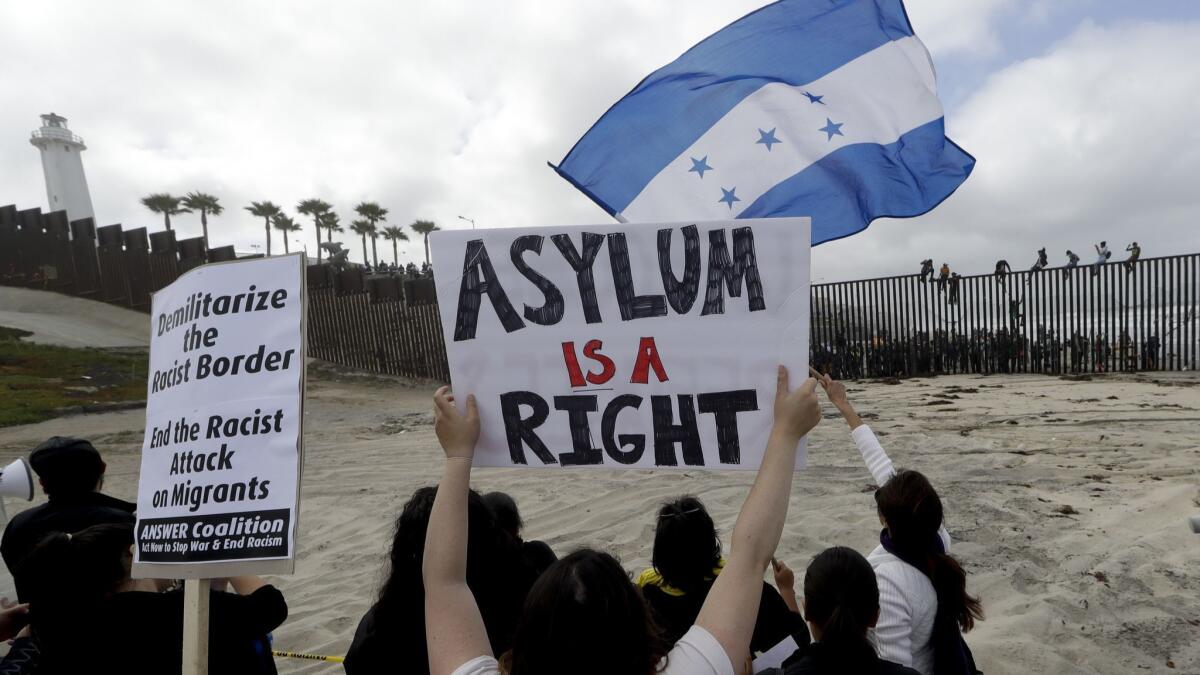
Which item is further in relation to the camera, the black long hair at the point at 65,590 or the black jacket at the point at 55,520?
the black jacket at the point at 55,520

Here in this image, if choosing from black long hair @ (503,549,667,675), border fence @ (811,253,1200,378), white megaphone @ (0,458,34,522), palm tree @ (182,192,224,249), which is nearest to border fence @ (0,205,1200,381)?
border fence @ (811,253,1200,378)

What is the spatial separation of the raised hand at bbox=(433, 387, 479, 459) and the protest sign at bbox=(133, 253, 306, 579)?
434mm

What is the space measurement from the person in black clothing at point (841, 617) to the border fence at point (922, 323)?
1097 cm

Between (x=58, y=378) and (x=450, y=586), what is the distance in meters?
14.8

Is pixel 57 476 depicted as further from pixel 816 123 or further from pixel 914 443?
pixel 914 443

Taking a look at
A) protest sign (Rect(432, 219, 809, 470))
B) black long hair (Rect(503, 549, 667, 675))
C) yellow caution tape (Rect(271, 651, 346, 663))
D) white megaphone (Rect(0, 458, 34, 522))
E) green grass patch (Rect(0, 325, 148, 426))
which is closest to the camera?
black long hair (Rect(503, 549, 667, 675))

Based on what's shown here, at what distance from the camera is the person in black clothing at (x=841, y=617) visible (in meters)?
1.55

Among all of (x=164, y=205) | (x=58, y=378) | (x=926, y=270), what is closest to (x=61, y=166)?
(x=164, y=205)

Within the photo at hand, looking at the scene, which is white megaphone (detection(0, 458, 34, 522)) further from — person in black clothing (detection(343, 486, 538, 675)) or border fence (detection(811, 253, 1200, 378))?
border fence (detection(811, 253, 1200, 378))

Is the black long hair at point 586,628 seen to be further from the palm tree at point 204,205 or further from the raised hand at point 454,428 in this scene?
the palm tree at point 204,205

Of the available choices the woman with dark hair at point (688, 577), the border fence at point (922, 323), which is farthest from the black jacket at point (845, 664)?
the border fence at point (922, 323)

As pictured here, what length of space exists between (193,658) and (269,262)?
107cm

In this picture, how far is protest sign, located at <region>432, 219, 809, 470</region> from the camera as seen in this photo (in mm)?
1730

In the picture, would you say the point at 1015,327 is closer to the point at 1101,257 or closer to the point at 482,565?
the point at 1101,257
